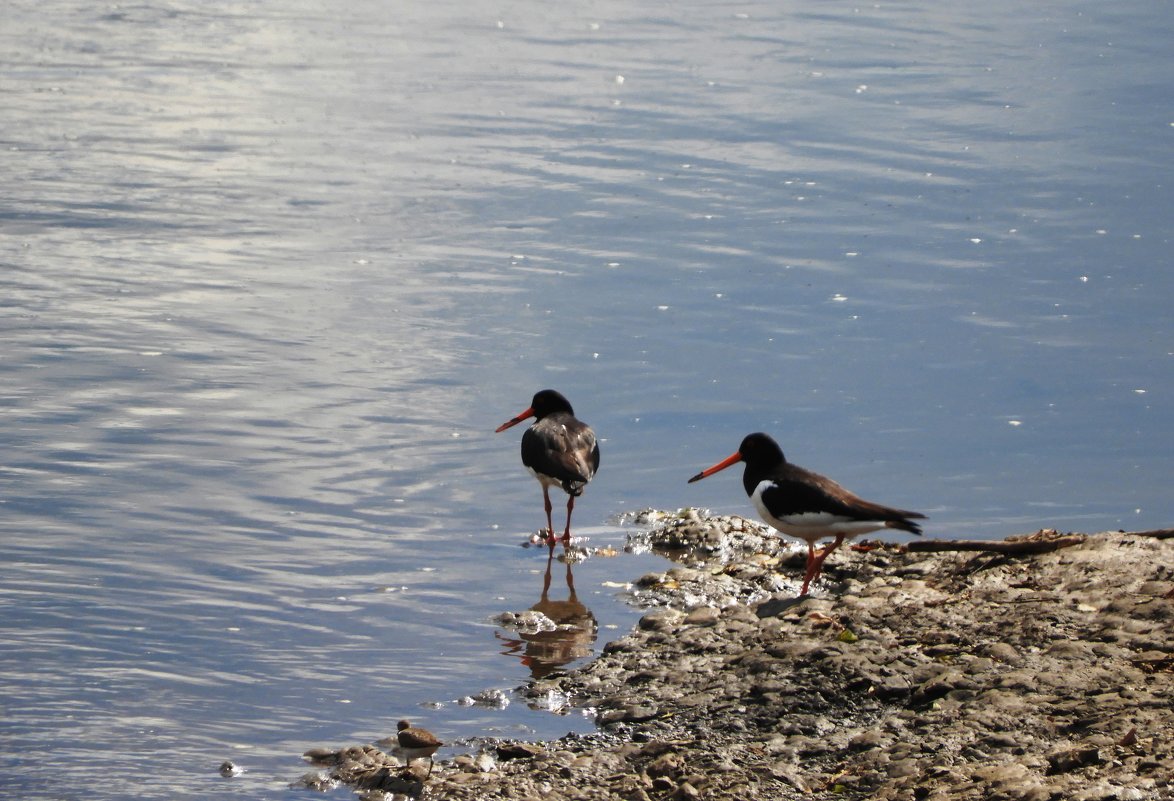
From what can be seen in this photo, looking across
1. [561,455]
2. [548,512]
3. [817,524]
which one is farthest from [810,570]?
[548,512]

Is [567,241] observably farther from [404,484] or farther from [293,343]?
[404,484]

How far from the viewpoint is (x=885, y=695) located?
758 cm

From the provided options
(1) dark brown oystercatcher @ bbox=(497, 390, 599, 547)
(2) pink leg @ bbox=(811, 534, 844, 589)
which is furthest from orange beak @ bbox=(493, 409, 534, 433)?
(2) pink leg @ bbox=(811, 534, 844, 589)

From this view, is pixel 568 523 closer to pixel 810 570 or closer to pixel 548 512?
pixel 548 512

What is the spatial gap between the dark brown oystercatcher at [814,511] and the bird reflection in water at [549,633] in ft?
4.23

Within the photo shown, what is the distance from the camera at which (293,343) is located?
45.9 ft

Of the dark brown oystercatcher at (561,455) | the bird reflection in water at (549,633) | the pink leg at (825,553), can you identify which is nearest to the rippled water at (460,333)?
the bird reflection in water at (549,633)

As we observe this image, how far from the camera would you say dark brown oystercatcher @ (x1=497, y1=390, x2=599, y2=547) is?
10.9 meters

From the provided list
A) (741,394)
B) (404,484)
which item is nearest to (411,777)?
(404,484)

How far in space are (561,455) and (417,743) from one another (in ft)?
12.1

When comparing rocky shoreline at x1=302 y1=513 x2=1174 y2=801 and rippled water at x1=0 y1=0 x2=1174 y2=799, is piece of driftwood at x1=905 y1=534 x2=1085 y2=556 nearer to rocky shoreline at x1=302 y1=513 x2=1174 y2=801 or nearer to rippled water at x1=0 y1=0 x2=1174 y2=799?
rocky shoreline at x1=302 y1=513 x2=1174 y2=801

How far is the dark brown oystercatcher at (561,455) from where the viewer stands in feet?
35.8

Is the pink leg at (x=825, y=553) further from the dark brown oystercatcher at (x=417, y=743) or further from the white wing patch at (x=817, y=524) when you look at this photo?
the dark brown oystercatcher at (x=417, y=743)

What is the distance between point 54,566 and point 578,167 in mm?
11154
